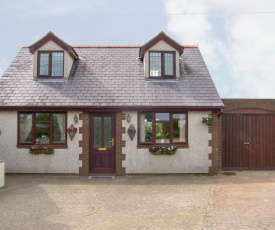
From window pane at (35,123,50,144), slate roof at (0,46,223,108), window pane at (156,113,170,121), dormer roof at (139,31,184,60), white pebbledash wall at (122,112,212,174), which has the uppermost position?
dormer roof at (139,31,184,60)

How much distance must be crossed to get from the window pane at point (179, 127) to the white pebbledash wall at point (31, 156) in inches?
146

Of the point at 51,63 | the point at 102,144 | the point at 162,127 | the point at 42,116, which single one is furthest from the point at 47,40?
the point at 162,127

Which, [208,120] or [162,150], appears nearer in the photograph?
[208,120]

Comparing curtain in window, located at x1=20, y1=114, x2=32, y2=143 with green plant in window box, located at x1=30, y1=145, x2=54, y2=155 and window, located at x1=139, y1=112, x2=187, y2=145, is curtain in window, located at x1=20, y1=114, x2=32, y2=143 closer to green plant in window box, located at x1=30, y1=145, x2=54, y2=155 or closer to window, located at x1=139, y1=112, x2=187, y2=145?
green plant in window box, located at x1=30, y1=145, x2=54, y2=155

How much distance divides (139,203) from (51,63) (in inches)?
325

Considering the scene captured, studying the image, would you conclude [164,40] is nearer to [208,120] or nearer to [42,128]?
[208,120]

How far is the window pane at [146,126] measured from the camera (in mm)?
12781

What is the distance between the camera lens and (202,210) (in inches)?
302

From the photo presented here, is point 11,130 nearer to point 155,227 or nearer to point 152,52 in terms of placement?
point 152,52

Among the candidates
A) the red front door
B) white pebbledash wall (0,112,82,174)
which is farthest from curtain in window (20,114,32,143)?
→ the red front door

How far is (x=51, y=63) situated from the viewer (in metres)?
14.1

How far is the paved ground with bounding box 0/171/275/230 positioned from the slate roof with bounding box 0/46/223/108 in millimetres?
2946

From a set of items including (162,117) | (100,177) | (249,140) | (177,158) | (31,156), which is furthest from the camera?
(249,140)

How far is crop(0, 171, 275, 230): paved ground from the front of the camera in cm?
675
